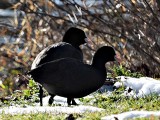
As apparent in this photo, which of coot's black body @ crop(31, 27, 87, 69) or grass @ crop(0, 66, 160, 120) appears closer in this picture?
grass @ crop(0, 66, 160, 120)

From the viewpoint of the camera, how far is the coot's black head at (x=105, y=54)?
346 inches

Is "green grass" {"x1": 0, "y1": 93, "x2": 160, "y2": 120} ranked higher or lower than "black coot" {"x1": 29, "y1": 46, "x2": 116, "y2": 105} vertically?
lower

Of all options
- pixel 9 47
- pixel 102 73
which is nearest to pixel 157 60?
pixel 102 73

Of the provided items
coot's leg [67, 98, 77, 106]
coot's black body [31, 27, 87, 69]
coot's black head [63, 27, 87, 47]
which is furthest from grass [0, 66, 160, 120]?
coot's black head [63, 27, 87, 47]

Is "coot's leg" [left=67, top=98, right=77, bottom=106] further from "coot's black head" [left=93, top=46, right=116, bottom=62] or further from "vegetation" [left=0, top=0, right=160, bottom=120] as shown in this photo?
"coot's black head" [left=93, top=46, right=116, bottom=62]

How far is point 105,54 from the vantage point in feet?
29.2

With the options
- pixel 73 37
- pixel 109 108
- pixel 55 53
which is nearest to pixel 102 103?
pixel 109 108

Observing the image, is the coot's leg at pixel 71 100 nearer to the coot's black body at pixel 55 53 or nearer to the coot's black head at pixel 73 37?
the coot's black body at pixel 55 53

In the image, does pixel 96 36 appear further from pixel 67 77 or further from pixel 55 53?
pixel 67 77

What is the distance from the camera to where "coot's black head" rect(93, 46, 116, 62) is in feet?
28.8

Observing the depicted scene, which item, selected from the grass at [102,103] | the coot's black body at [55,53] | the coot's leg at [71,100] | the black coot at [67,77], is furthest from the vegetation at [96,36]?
the coot's black body at [55,53]

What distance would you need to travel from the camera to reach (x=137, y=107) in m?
6.80

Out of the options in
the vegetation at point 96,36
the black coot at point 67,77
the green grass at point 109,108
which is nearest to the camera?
the green grass at point 109,108

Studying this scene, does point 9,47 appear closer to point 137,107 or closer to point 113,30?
point 113,30
